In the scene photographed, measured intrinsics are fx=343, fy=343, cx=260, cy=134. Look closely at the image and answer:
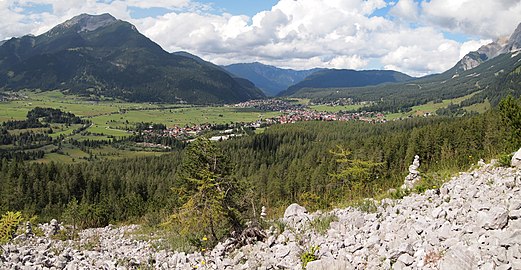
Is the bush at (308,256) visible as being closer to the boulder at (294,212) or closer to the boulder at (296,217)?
the boulder at (296,217)

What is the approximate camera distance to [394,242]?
1171 centimetres

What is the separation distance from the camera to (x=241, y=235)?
1770cm

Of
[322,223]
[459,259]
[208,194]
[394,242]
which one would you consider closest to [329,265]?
[394,242]

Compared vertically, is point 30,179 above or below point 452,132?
below

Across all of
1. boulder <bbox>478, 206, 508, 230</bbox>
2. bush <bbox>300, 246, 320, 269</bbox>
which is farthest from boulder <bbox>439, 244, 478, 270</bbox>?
bush <bbox>300, 246, 320, 269</bbox>

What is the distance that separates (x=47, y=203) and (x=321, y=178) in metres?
65.0

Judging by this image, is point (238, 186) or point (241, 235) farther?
point (238, 186)

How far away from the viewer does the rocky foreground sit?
948cm

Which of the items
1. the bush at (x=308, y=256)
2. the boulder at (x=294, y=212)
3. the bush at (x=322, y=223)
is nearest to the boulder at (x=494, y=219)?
the bush at (x=308, y=256)

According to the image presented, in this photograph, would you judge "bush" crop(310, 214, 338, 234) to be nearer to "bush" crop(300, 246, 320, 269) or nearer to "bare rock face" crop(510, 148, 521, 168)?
"bush" crop(300, 246, 320, 269)

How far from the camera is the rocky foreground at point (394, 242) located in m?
9.48

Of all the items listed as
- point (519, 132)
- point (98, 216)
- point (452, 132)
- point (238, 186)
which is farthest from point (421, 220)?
point (452, 132)

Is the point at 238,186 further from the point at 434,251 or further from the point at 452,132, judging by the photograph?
the point at 452,132

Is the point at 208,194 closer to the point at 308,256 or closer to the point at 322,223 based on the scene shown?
the point at 322,223
